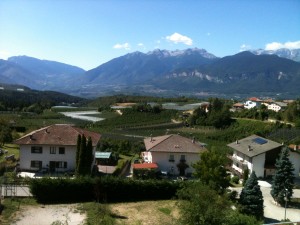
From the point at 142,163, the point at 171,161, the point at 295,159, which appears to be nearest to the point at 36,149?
the point at 142,163

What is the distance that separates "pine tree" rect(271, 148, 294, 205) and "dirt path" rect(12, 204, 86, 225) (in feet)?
57.1

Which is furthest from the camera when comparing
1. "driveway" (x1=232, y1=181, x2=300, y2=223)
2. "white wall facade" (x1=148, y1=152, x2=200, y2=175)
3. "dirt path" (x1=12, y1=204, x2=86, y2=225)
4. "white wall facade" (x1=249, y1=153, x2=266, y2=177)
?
"white wall facade" (x1=249, y1=153, x2=266, y2=177)

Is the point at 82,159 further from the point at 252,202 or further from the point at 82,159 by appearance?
the point at 252,202

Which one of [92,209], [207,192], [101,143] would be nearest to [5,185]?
[92,209]

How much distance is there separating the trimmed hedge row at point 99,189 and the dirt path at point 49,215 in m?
1.23

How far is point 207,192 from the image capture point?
23859 mm

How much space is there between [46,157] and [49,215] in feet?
42.1

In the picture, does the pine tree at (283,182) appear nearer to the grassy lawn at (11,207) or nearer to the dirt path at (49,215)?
the dirt path at (49,215)

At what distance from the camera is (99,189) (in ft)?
101

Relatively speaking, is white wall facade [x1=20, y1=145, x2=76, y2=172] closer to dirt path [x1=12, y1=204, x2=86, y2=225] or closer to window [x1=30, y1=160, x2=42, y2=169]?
window [x1=30, y1=160, x2=42, y2=169]

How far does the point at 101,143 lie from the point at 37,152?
45.6 ft

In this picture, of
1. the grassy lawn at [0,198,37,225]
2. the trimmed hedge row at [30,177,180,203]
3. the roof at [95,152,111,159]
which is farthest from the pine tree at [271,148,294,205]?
the grassy lawn at [0,198,37,225]

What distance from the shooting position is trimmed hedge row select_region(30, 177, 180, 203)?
99.1 feet

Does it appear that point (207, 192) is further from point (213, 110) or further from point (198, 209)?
point (213, 110)
